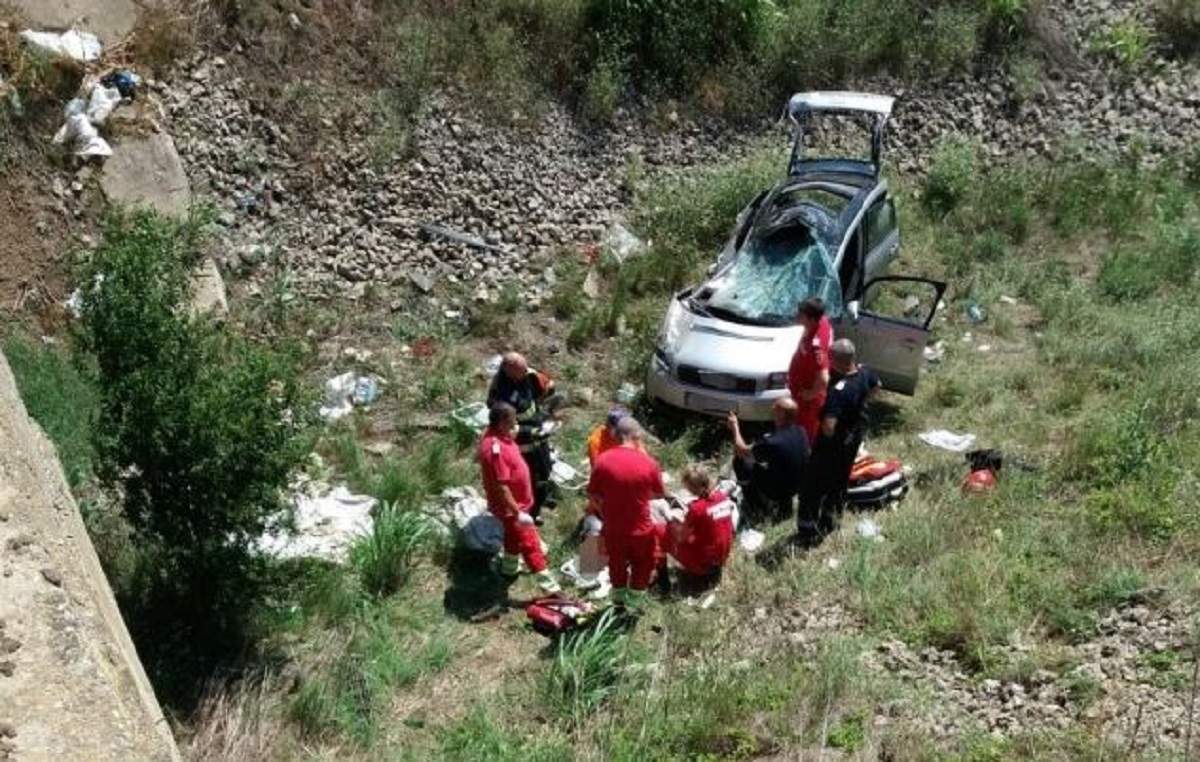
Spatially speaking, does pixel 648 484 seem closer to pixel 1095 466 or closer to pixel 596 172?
pixel 1095 466

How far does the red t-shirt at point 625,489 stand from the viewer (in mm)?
8305

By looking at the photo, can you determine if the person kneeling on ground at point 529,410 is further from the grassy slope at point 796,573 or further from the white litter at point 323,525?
the white litter at point 323,525

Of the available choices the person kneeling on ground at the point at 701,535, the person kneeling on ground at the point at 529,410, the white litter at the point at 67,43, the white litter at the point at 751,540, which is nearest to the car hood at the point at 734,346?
Result: the person kneeling on ground at the point at 529,410

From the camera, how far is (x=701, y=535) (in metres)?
8.73

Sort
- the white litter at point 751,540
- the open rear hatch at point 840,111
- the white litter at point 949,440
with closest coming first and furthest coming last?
the white litter at point 751,540, the white litter at point 949,440, the open rear hatch at point 840,111

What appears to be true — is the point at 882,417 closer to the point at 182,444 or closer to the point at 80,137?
the point at 182,444

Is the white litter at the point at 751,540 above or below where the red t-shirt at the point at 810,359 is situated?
below

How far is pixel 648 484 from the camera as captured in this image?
835 cm

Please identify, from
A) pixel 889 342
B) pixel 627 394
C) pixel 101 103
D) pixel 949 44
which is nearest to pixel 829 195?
pixel 889 342

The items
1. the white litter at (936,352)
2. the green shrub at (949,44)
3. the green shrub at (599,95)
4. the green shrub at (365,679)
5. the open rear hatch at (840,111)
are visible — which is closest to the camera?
the green shrub at (365,679)

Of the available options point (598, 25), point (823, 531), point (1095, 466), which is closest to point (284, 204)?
point (598, 25)

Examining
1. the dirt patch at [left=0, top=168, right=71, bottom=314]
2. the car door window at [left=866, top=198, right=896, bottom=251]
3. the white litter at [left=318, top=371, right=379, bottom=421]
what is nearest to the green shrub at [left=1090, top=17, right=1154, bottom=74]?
the car door window at [left=866, top=198, right=896, bottom=251]

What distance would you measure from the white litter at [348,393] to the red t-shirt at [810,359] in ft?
12.9

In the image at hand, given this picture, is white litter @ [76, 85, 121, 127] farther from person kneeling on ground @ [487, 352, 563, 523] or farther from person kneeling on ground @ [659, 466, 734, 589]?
person kneeling on ground @ [659, 466, 734, 589]
